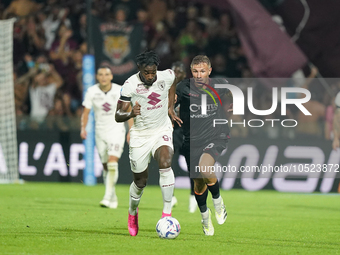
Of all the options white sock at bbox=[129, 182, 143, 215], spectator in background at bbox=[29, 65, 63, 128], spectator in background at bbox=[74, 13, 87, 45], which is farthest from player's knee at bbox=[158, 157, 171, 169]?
spectator in background at bbox=[74, 13, 87, 45]

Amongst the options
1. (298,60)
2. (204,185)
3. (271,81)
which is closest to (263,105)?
(271,81)

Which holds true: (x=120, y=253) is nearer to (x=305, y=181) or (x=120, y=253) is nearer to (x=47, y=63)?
(x=305, y=181)

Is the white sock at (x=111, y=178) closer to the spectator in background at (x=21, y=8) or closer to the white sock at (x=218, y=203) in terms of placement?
the white sock at (x=218, y=203)

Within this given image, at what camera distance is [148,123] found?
8195 millimetres

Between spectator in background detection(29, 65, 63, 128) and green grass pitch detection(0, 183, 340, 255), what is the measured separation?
3106 mm

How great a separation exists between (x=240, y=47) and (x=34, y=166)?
20.9 feet

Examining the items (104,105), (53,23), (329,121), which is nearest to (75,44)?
(53,23)

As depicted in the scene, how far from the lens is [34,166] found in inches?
681

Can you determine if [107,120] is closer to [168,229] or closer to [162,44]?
[168,229]

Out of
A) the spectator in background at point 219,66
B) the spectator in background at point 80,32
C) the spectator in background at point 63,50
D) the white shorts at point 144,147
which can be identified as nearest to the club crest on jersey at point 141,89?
the white shorts at point 144,147

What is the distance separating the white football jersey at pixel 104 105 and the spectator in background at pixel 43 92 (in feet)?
18.1

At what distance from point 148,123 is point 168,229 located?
1368 mm

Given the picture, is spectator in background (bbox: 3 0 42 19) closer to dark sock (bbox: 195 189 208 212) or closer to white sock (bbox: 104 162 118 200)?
white sock (bbox: 104 162 118 200)

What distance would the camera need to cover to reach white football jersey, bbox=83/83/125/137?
40.5 feet
